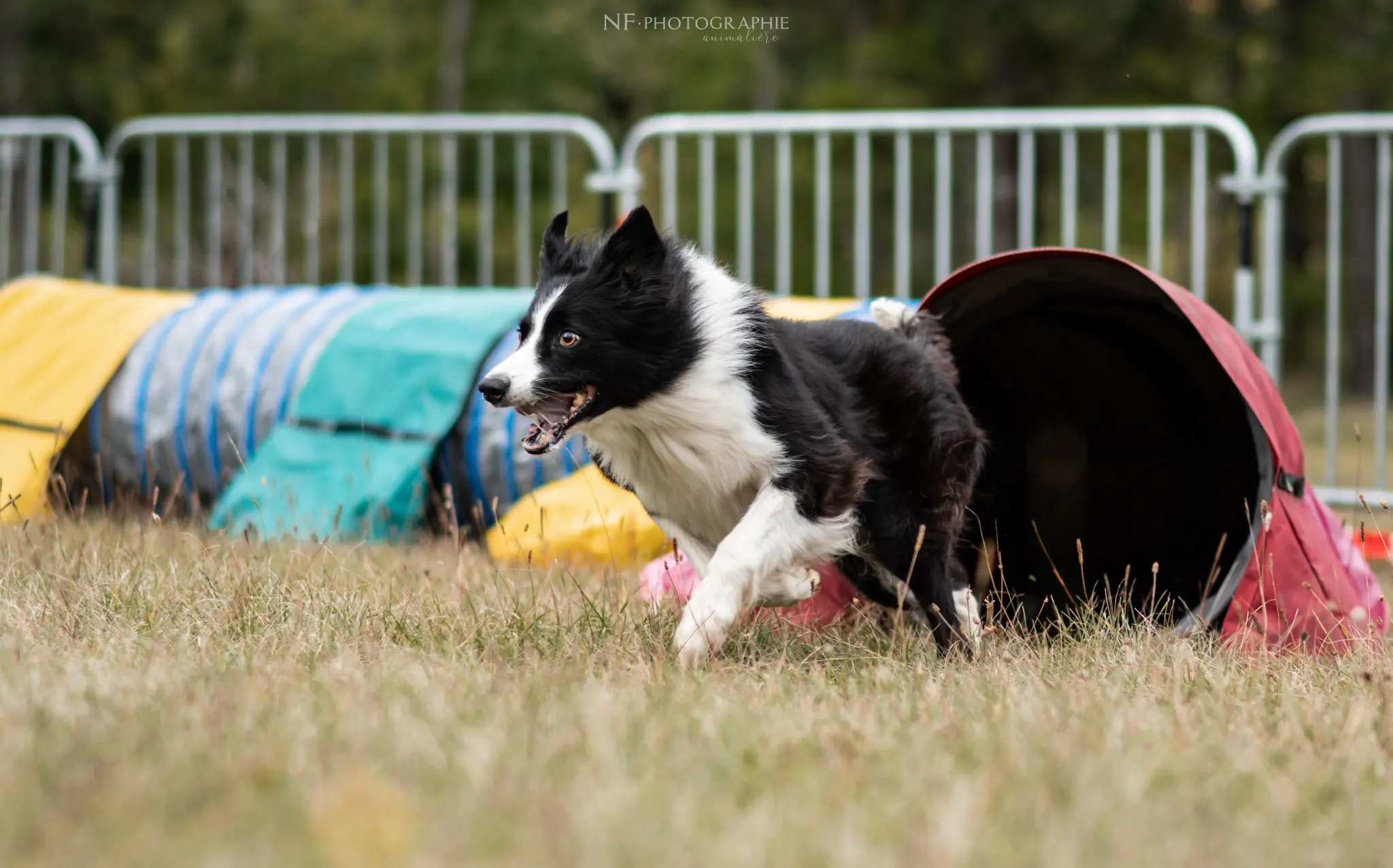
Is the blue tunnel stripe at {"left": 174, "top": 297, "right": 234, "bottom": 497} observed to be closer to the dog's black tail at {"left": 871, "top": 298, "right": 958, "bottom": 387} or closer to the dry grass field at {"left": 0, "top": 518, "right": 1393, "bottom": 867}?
the dry grass field at {"left": 0, "top": 518, "right": 1393, "bottom": 867}

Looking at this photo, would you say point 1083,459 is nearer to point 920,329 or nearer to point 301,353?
point 920,329

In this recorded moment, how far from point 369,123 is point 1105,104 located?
518 inches

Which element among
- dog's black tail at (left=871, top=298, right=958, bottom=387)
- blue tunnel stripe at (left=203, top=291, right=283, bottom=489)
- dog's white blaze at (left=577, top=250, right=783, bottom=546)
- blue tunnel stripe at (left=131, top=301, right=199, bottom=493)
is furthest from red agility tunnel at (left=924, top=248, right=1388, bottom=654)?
blue tunnel stripe at (left=131, top=301, right=199, bottom=493)

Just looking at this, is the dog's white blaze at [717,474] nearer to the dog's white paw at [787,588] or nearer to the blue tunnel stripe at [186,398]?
the dog's white paw at [787,588]

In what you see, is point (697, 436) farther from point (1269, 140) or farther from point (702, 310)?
point (1269, 140)

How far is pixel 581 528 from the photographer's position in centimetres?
548

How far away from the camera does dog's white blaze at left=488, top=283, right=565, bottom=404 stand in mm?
3490

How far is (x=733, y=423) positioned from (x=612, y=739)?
1.26m

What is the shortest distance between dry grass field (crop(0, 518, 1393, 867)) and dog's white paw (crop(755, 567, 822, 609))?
9 centimetres

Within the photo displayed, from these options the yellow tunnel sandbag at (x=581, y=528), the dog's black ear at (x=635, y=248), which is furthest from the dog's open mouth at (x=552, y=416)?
the yellow tunnel sandbag at (x=581, y=528)

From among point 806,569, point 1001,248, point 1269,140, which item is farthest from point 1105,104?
point 806,569

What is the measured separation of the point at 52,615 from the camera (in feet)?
12.1

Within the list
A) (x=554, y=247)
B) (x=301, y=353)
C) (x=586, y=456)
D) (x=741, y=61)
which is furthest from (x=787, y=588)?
(x=741, y=61)

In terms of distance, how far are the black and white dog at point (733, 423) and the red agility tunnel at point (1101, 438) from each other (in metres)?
0.81
